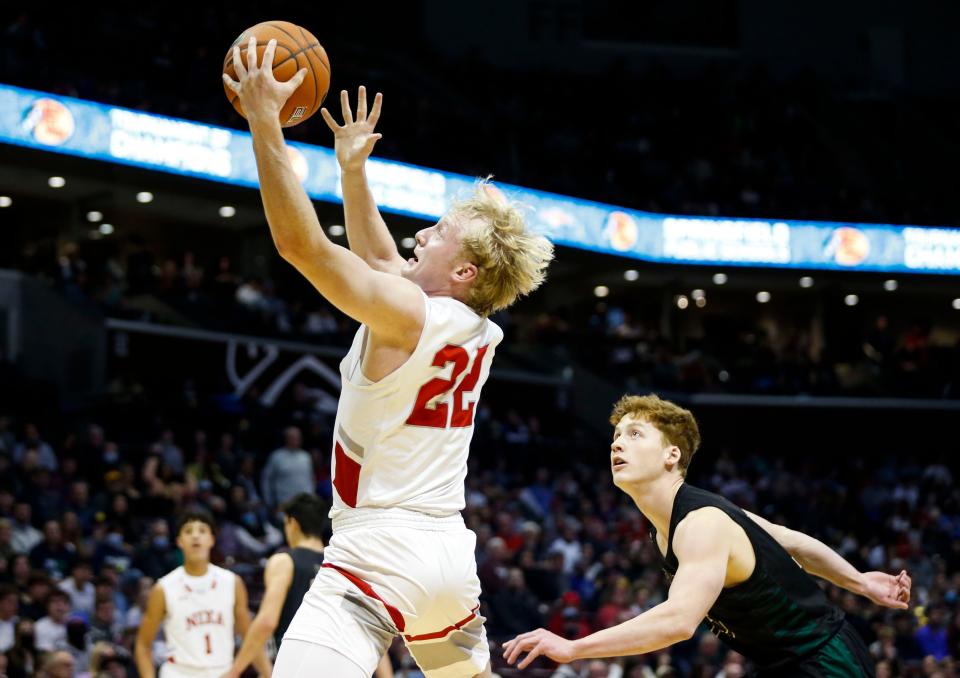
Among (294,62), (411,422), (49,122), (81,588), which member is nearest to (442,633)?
(411,422)

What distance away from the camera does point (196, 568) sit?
7.22 meters

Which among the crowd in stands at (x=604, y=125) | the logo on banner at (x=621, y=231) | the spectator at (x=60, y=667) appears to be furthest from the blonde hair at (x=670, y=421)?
the logo on banner at (x=621, y=231)

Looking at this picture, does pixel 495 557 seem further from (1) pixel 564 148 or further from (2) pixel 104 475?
(1) pixel 564 148

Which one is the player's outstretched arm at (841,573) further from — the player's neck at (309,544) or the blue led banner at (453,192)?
the blue led banner at (453,192)

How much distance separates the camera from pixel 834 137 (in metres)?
29.5

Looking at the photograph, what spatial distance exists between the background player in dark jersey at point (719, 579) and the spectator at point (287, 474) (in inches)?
371

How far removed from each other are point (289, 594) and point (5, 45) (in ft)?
43.1

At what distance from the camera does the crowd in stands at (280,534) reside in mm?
10250

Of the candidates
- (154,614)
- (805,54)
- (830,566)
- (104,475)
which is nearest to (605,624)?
(104,475)

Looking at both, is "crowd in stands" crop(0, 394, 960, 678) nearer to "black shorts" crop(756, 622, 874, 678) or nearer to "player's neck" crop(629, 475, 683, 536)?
"player's neck" crop(629, 475, 683, 536)

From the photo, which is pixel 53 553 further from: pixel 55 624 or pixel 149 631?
pixel 149 631

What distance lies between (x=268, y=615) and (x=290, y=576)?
22 cm

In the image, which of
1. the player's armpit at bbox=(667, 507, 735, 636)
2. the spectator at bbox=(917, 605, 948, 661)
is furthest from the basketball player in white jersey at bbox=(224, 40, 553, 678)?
the spectator at bbox=(917, 605, 948, 661)

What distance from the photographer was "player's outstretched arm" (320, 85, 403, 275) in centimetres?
410
